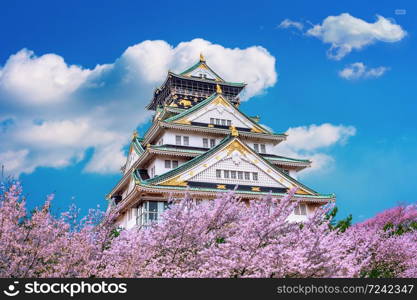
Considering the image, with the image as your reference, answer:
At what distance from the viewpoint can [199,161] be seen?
30.9m

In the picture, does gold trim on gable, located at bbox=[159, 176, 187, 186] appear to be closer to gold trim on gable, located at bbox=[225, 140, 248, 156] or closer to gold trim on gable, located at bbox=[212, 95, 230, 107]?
gold trim on gable, located at bbox=[225, 140, 248, 156]

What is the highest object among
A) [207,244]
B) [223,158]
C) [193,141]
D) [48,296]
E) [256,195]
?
[193,141]

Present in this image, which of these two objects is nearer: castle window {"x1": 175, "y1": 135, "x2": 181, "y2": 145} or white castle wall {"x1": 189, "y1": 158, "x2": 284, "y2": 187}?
white castle wall {"x1": 189, "y1": 158, "x2": 284, "y2": 187}

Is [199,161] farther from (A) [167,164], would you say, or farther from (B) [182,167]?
(A) [167,164]

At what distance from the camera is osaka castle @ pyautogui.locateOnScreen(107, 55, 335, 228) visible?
2945 cm

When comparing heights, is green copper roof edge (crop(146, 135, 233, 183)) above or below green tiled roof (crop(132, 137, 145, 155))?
below

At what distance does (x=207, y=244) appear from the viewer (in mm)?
14461

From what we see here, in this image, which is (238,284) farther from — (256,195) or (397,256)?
(256,195)

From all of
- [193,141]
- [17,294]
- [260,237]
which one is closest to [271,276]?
[260,237]

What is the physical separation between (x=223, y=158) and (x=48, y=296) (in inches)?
885

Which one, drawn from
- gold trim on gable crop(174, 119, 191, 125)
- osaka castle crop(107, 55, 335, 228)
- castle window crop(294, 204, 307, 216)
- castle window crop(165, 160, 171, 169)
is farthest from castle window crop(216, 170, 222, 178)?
castle window crop(294, 204, 307, 216)

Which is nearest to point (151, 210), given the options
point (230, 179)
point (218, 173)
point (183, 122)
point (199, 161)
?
point (199, 161)

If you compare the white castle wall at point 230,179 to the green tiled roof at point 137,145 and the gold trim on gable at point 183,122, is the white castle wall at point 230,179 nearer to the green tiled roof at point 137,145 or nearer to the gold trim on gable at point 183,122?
the gold trim on gable at point 183,122

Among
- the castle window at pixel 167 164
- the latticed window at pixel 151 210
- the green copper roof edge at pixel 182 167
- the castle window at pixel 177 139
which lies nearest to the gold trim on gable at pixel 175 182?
the green copper roof edge at pixel 182 167
